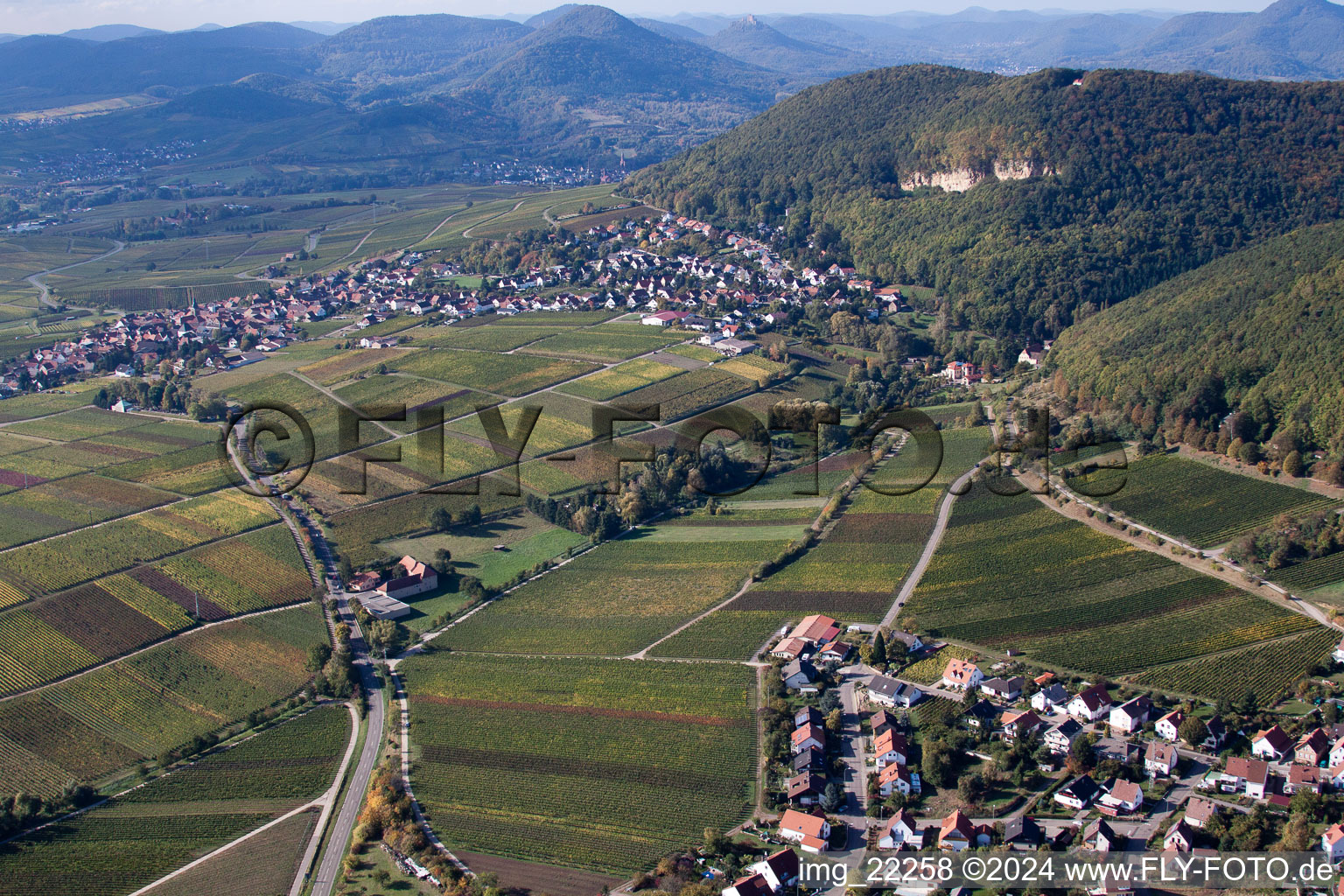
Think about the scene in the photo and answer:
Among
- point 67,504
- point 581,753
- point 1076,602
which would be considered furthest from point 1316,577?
point 67,504

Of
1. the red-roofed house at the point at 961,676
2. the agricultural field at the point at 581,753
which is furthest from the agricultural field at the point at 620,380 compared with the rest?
the red-roofed house at the point at 961,676

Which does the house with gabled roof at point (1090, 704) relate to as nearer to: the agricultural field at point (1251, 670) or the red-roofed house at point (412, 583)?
the agricultural field at point (1251, 670)

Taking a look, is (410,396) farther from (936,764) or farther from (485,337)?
(936,764)

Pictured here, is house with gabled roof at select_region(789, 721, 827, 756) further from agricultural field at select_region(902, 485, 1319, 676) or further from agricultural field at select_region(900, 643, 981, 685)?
agricultural field at select_region(902, 485, 1319, 676)

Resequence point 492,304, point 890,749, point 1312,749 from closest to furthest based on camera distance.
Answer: point 1312,749, point 890,749, point 492,304

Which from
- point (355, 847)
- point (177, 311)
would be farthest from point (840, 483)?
point (177, 311)

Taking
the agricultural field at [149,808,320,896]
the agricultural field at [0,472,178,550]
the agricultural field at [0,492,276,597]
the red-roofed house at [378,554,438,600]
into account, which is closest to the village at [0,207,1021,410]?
the agricultural field at [0,472,178,550]

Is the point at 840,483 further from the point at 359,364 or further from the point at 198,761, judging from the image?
the point at 359,364
